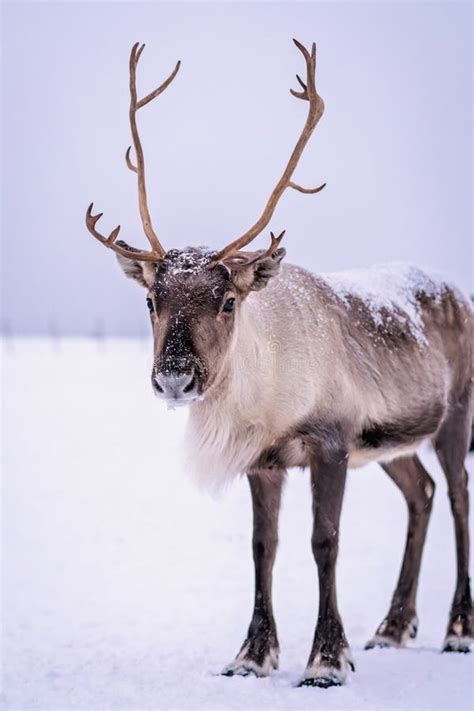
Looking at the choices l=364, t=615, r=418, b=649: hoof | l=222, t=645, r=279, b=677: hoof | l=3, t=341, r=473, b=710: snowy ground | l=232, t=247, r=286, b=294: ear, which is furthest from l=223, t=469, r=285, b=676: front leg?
l=232, t=247, r=286, b=294: ear

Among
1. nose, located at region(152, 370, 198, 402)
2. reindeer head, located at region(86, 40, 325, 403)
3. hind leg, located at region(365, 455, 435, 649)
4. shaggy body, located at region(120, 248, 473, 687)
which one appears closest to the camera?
nose, located at region(152, 370, 198, 402)

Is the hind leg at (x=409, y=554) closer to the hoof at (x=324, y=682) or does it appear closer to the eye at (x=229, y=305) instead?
the hoof at (x=324, y=682)

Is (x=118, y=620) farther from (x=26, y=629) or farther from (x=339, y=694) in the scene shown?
(x=339, y=694)

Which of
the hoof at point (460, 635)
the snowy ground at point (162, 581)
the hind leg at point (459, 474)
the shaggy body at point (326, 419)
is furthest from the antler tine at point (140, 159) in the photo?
the hoof at point (460, 635)

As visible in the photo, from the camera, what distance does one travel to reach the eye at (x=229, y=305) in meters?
4.69

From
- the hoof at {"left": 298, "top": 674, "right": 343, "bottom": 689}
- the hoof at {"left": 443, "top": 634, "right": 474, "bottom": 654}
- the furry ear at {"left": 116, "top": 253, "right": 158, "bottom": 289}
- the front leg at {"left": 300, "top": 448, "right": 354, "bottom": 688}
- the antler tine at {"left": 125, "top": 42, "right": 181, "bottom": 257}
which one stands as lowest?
the hoof at {"left": 443, "top": 634, "right": 474, "bottom": 654}

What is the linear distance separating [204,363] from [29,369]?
54.0 ft

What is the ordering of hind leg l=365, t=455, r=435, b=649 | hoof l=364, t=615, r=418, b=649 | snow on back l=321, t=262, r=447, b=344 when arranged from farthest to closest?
snow on back l=321, t=262, r=447, b=344, hind leg l=365, t=455, r=435, b=649, hoof l=364, t=615, r=418, b=649

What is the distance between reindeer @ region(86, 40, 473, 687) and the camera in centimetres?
463

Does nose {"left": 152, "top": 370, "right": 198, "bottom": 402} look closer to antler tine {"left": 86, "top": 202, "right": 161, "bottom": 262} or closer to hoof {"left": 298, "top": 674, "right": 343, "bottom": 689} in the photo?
antler tine {"left": 86, "top": 202, "right": 161, "bottom": 262}

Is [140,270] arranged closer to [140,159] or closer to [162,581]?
[140,159]

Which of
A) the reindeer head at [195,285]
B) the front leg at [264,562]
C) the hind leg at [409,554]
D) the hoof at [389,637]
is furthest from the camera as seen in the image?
the hind leg at [409,554]

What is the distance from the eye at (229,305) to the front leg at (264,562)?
3.65 feet

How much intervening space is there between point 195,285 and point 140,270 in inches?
20.3
